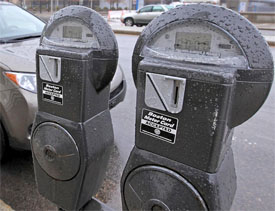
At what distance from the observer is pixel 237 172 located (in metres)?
2.66

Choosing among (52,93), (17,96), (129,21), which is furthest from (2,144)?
(129,21)

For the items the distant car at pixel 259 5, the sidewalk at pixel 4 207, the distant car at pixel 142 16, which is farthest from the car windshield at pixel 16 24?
the distant car at pixel 259 5

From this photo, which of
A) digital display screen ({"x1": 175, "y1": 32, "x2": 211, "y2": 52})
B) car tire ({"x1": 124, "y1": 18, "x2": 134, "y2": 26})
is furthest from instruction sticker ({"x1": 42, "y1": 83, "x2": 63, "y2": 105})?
car tire ({"x1": 124, "y1": 18, "x2": 134, "y2": 26})

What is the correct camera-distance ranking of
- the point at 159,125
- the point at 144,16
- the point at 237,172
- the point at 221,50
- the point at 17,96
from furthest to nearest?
1. the point at 144,16
2. the point at 237,172
3. the point at 17,96
4. the point at 159,125
5. the point at 221,50

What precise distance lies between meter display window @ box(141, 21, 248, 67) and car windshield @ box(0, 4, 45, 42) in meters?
2.44

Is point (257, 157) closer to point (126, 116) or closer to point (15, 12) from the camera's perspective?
point (126, 116)

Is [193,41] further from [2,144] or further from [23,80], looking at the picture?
[2,144]

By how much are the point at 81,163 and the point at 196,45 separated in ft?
2.73

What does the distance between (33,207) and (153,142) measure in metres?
1.52

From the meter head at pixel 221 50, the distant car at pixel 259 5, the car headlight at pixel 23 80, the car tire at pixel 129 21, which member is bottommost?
the car headlight at pixel 23 80

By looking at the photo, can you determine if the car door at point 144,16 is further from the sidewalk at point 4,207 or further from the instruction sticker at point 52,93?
the instruction sticker at point 52,93

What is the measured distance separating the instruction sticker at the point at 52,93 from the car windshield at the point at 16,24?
1.86m

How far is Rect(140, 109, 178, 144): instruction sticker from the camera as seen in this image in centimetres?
102

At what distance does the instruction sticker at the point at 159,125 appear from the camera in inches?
40.3
